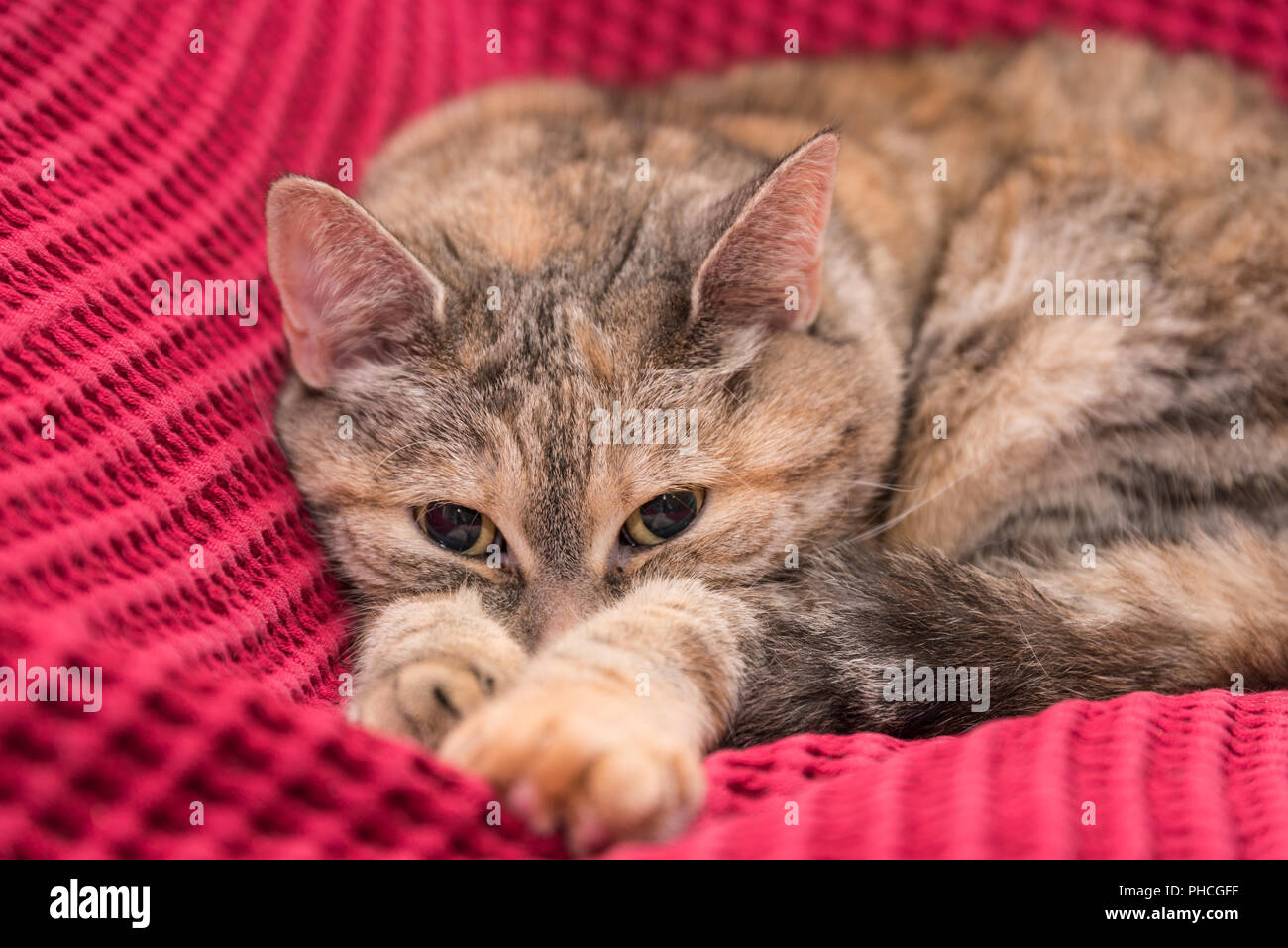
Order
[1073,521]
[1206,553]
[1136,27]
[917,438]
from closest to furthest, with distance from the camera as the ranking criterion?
1. [1206,553]
2. [1073,521]
3. [917,438]
4. [1136,27]

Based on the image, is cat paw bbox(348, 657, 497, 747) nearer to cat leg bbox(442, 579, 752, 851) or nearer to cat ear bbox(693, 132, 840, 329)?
cat leg bbox(442, 579, 752, 851)

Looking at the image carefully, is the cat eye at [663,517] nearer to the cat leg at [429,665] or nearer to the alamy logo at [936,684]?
the cat leg at [429,665]

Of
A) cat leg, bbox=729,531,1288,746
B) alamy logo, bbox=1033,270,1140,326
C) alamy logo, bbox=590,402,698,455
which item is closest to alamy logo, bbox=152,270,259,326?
alamy logo, bbox=590,402,698,455

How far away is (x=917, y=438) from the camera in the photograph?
4.84 ft

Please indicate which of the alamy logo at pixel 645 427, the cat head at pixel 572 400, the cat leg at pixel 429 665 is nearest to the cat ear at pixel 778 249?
the cat head at pixel 572 400

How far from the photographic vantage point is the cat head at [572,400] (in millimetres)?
1210

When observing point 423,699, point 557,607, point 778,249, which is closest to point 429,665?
point 423,699

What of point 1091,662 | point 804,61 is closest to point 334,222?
point 1091,662

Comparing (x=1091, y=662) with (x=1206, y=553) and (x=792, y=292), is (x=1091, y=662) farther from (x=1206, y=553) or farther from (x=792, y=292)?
(x=792, y=292)

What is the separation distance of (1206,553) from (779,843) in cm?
71

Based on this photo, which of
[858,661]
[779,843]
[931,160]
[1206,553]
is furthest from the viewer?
[931,160]
